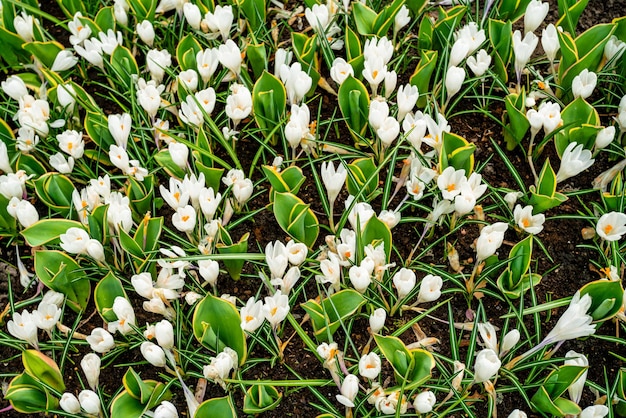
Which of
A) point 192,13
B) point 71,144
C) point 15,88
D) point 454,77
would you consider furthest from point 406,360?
point 15,88

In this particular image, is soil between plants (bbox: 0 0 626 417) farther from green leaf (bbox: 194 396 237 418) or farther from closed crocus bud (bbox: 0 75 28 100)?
closed crocus bud (bbox: 0 75 28 100)

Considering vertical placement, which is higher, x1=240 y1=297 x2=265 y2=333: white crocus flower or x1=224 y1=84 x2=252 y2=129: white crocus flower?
x1=224 y1=84 x2=252 y2=129: white crocus flower

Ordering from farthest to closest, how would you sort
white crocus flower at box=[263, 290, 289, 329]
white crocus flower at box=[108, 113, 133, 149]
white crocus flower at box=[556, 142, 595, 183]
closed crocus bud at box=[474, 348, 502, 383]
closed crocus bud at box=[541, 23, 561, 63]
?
closed crocus bud at box=[541, 23, 561, 63], white crocus flower at box=[108, 113, 133, 149], white crocus flower at box=[556, 142, 595, 183], white crocus flower at box=[263, 290, 289, 329], closed crocus bud at box=[474, 348, 502, 383]

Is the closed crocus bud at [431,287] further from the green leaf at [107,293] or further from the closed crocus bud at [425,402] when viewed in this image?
the green leaf at [107,293]

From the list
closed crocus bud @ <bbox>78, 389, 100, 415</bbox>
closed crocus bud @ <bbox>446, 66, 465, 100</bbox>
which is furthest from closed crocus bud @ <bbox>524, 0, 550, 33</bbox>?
closed crocus bud @ <bbox>78, 389, 100, 415</bbox>

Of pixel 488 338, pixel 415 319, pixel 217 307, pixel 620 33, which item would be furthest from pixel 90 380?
pixel 620 33

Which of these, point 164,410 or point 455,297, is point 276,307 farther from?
point 455,297

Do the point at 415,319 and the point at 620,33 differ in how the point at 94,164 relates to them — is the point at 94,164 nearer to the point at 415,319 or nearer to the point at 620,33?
the point at 415,319

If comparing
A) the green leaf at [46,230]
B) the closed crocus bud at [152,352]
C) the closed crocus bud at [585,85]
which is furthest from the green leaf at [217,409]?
the closed crocus bud at [585,85]
